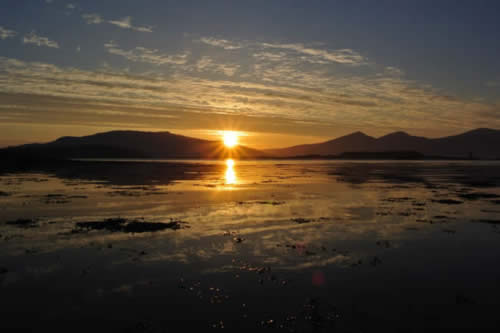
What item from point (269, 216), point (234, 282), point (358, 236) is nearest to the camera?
point (234, 282)

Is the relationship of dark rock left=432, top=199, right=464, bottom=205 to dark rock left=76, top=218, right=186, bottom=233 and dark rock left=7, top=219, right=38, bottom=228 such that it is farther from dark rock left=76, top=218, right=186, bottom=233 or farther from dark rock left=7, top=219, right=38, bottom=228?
dark rock left=7, top=219, right=38, bottom=228

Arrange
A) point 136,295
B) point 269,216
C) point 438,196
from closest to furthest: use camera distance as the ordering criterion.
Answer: point 136,295
point 269,216
point 438,196

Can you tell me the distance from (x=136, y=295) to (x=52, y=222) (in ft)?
57.0

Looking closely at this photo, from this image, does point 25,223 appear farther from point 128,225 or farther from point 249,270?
point 249,270

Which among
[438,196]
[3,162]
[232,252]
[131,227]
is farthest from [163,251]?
[3,162]

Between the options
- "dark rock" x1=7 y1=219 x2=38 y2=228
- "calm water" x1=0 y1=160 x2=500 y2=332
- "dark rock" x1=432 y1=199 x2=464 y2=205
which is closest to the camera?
"calm water" x1=0 y1=160 x2=500 y2=332

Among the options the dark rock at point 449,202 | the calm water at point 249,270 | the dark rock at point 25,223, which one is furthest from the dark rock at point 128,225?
the dark rock at point 449,202

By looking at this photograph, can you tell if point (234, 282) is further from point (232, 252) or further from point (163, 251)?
point (163, 251)

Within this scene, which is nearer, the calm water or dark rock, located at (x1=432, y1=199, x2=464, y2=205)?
the calm water

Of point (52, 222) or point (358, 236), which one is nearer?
point (358, 236)

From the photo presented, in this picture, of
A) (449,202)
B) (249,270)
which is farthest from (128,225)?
(449,202)

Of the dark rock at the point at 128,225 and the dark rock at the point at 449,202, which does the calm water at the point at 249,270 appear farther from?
the dark rock at the point at 449,202

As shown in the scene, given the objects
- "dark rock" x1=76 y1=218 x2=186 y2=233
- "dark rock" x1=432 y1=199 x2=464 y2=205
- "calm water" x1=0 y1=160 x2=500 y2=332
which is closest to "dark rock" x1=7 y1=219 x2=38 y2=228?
"calm water" x1=0 y1=160 x2=500 y2=332

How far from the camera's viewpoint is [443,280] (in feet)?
50.1
